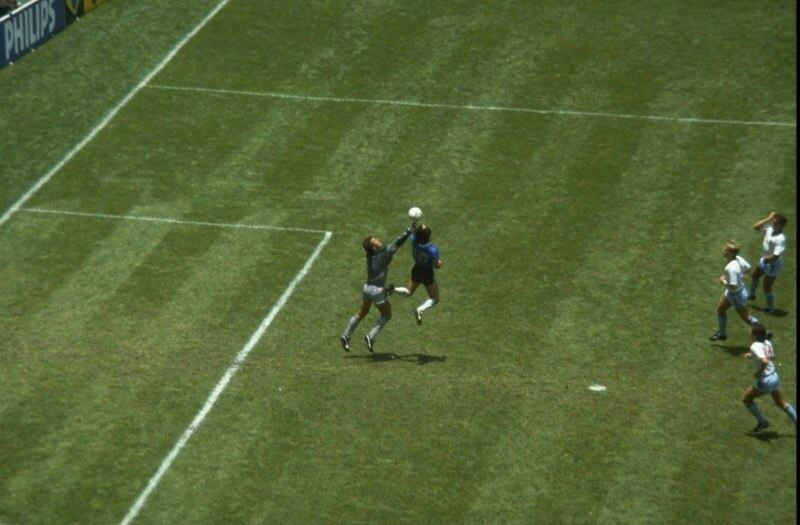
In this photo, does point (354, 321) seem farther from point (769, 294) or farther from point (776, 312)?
point (776, 312)

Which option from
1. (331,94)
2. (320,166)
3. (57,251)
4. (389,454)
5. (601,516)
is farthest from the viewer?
(331,94)

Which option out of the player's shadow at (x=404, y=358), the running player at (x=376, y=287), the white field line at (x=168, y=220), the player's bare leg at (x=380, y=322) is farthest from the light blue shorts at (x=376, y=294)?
the white field line at (x=168, y=220)

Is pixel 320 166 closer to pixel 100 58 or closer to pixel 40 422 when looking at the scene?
pixel 100 58

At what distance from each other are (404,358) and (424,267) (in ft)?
5.63

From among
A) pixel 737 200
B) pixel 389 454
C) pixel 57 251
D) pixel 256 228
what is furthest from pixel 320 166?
pixel 389 454

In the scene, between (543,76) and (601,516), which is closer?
(601,516)

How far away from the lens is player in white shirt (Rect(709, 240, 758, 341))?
28.2 meters

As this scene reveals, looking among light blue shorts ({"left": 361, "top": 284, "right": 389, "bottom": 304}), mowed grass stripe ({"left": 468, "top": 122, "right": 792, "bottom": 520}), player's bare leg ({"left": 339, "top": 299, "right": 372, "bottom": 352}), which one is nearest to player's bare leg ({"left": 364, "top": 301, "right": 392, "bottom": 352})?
light blue shorts ({"left": 361, "top": 284, "right": 389, "bottom": 304})

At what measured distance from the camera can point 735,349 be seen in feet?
95.1

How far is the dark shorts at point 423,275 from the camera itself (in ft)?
95.1

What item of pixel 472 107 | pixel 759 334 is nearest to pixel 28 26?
A: pixel 472 107

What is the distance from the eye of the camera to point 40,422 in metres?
27.1

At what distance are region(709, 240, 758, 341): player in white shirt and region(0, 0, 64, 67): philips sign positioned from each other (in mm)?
20800

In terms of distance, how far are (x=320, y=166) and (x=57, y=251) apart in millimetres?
6626
